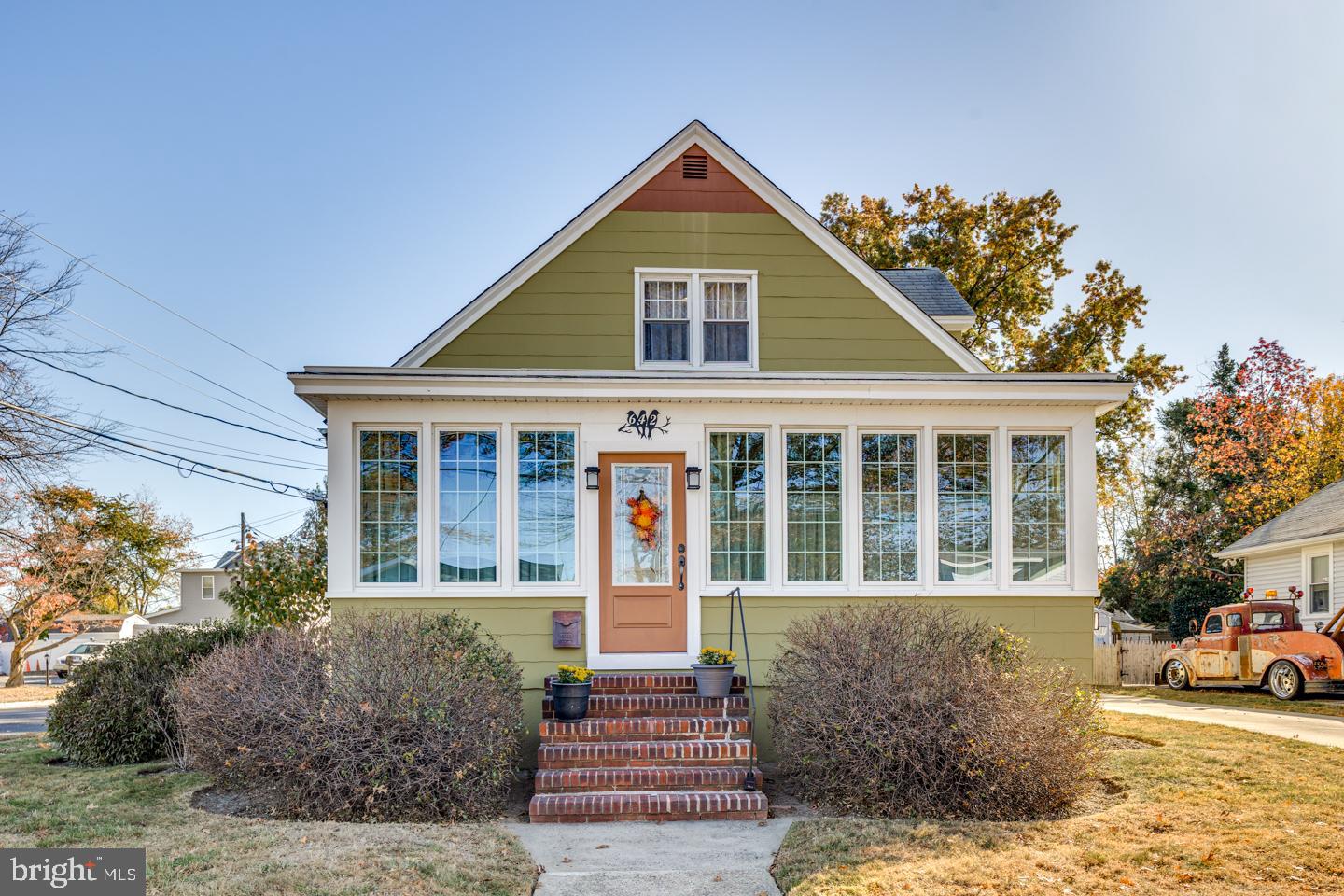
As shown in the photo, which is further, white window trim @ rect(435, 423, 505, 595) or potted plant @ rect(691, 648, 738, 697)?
white window trim @ rect(435, 423, 505, 595)

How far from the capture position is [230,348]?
19.8 metres

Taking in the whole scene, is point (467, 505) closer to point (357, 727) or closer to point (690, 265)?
point (357, 727)

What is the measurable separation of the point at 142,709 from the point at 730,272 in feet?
25.4

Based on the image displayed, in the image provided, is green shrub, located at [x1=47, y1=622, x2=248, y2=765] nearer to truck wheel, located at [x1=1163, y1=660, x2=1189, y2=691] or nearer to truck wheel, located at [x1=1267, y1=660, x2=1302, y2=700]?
truck wheel, located at [x1=1267, y1=660, x2=1302, y2=700]

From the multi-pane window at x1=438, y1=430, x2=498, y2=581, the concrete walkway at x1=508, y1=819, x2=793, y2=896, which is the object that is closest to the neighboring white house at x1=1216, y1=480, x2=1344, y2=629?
the multi-pane window at x1=438, y1=430, x2=498, y2=581

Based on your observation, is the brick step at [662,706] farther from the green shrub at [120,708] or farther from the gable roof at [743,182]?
the gable roof at [743,182]

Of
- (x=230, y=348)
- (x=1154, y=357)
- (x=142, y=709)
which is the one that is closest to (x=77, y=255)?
(x=230, y=348)

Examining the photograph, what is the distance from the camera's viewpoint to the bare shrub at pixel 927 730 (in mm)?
6977

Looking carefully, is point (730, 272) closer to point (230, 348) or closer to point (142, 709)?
point (142, 709)

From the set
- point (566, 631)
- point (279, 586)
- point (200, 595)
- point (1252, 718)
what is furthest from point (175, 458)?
point (200, 595)

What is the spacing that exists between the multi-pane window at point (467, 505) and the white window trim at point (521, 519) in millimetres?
188

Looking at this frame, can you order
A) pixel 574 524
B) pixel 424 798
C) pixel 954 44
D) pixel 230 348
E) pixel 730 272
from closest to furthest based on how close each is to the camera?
pixel 424 798 → pixel 574 524 → pixel 730 272 → pixel 954 44 → pixel 230 348

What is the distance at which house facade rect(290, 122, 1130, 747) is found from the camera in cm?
992

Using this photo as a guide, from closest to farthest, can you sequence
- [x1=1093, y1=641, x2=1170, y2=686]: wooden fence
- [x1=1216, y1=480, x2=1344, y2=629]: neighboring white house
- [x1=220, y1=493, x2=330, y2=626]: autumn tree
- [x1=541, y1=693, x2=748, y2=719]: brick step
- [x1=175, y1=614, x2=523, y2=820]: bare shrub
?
[x1=175, y1=614, x2=523, y2=820]: bare shrub, [x1=541, y1=693, x2=748, y2=719]: brick step, [x1=220, y1=493, x2=330, y2=626]: autumn tree, [x1=1216, y1=480, x2=1344, y2=629]: neighboring white house, [x1=1093, y1=641, x2=1170, y2=686]: wooden fence
